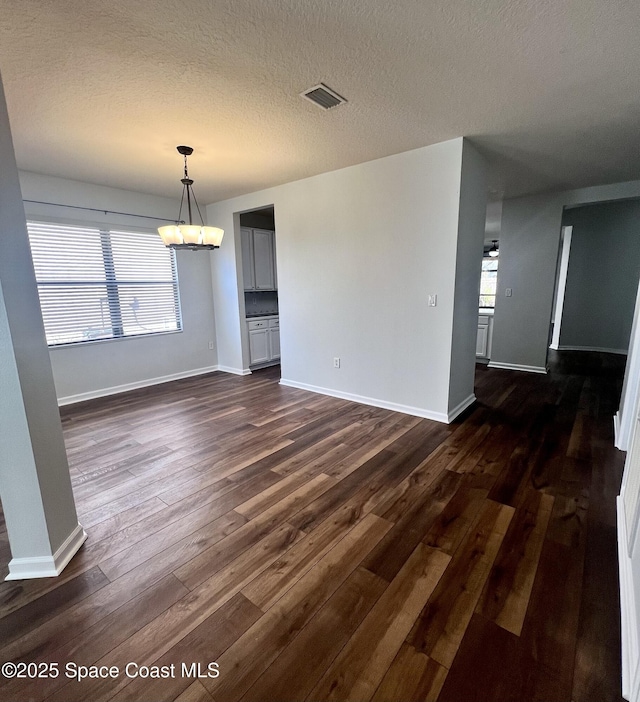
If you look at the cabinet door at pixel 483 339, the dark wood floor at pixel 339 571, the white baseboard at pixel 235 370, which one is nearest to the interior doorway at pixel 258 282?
the white baseboard at pixel 235 370

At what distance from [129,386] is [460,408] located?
13.9ft

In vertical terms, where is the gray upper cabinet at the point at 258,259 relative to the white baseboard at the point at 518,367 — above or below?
above

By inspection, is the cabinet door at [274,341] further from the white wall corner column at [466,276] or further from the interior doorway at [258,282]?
the white wall corner column at [466,276]

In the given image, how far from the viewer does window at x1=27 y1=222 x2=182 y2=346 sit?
3699mm

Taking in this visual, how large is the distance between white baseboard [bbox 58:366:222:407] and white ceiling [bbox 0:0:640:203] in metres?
2.55

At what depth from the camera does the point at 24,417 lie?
1.45 metres

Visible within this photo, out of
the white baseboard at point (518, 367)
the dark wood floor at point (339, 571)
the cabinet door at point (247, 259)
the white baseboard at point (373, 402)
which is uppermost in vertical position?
the cabinet door at point (247, 259)

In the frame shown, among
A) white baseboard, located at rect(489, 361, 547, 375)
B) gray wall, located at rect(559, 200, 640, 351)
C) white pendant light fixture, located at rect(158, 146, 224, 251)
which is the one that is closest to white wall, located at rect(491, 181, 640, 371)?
white baseboard, located at rect(489, 361, 547, 375)

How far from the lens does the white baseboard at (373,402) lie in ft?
10.7

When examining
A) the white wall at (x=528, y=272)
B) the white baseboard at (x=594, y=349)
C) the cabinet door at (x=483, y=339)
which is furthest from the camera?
the white baseboard at (x=594, y=349)

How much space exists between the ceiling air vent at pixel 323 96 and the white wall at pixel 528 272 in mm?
3722

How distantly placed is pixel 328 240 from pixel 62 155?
8.66 feet

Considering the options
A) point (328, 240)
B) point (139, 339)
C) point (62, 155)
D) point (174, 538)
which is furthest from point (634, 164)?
point (139, 339)

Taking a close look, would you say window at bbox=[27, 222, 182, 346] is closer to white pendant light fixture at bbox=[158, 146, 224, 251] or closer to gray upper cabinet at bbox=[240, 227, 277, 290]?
gray upper cabinet at bbox=[240, 227, 277, 290]
